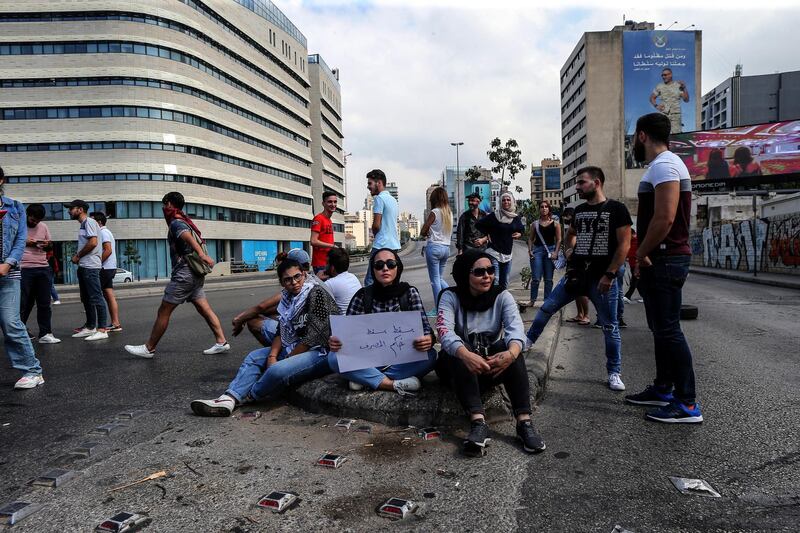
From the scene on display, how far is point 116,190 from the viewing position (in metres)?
41.2

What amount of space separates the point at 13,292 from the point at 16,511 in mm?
3009

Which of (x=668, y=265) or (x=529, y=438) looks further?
(x=668, y=265)

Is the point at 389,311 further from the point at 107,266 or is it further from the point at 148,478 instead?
the point at 107,266

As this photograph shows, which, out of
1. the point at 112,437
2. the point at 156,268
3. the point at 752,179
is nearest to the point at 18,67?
→ the point at 156,268

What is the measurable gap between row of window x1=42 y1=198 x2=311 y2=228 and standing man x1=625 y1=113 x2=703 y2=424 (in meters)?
34.9

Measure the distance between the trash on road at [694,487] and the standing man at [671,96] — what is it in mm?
81545

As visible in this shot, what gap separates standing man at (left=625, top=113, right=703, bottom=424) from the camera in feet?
11.0

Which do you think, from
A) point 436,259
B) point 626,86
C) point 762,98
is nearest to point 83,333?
point 436,259

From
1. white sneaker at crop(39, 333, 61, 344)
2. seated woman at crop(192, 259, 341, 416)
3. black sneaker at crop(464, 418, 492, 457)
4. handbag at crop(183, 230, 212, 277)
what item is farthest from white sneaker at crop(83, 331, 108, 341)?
black sneaker at crop(464, 418, 492, 457)

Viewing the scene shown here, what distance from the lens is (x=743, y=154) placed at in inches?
1582

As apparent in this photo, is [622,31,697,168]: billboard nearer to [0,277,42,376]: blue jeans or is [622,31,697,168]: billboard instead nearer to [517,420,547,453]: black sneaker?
[517,420,547,453]: black sneaker

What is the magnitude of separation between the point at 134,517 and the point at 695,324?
7.72 meters

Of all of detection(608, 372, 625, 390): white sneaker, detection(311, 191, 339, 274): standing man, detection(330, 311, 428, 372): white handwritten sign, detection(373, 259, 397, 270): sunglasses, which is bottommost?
detection(608, 372, 625, 390): white sneaker

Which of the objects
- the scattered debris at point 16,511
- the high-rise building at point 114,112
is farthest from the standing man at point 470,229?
the high-rise building at point 114,112
